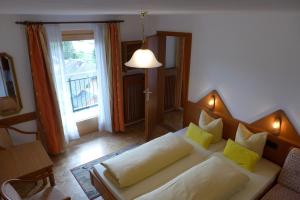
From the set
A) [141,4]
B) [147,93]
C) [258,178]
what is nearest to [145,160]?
[258,178]

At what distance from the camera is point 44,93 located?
3.40 meters

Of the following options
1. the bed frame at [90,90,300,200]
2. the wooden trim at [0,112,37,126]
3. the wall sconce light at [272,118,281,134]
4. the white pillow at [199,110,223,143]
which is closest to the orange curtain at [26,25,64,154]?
the wooden trim at [0,112,37,126]

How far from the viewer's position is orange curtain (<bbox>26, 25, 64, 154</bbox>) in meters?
3.17

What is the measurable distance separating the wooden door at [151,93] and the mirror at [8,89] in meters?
2.02

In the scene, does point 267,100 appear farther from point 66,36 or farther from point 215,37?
point 66,36

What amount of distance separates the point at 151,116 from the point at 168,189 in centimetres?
207

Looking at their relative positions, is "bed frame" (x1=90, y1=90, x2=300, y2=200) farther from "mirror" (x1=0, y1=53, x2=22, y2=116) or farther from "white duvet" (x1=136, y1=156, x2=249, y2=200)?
"mirror" (x1=0, y1=53, x2=22, y2=116)

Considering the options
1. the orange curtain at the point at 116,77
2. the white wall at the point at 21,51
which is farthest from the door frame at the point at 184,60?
the white wall at the point at 21,51

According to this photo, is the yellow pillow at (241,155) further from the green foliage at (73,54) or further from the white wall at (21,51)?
the white wall at (21,51)

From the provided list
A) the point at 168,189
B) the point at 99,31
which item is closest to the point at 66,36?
the point at 99,31

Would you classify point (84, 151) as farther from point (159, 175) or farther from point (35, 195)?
point (159, 175)

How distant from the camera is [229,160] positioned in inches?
112

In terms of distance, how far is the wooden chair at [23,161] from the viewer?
8.80 feet

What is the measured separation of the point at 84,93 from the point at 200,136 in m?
2.47
